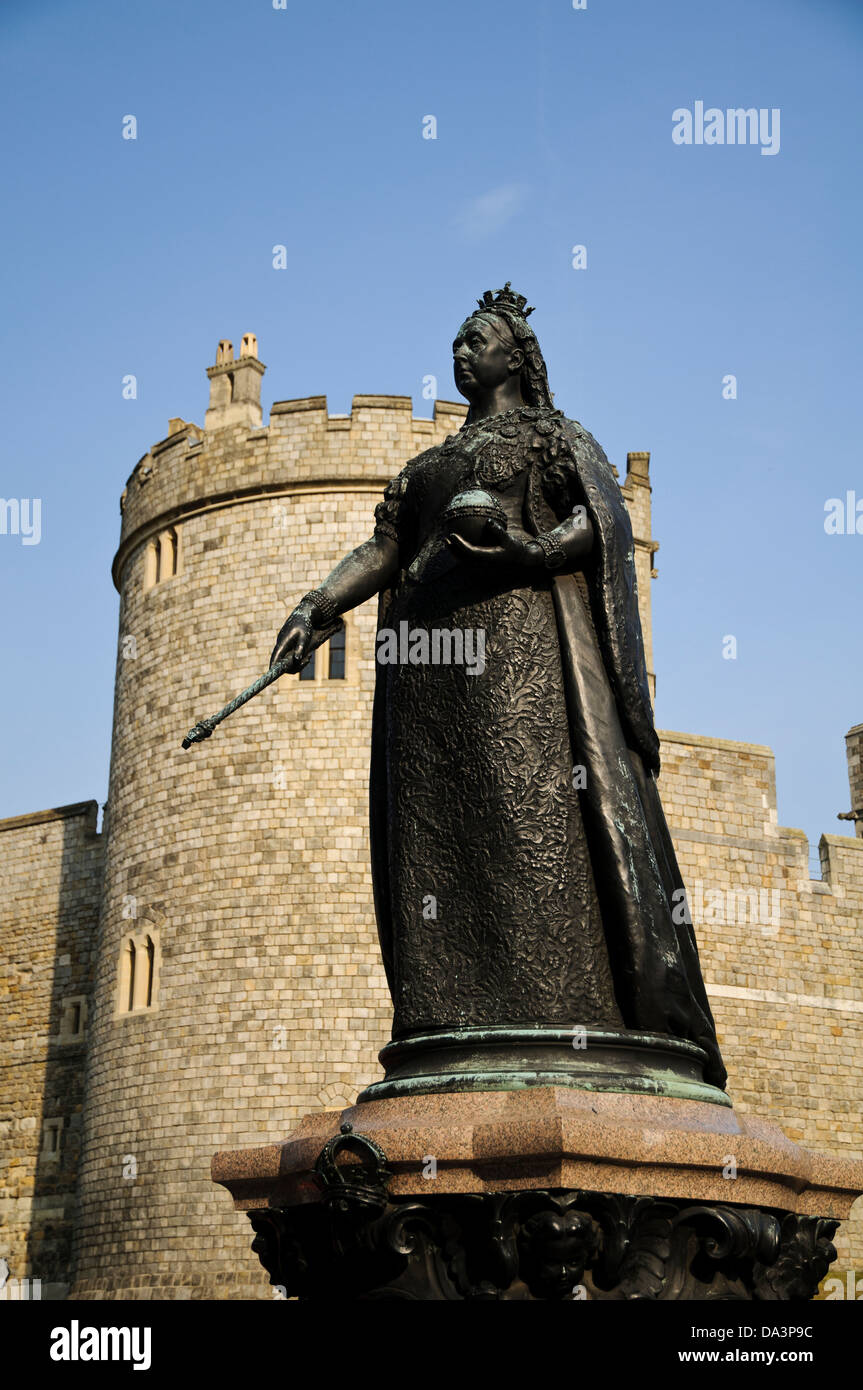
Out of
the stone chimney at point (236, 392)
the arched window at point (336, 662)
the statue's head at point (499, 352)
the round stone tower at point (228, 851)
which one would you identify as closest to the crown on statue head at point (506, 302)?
the statue's head at point (499, 352)

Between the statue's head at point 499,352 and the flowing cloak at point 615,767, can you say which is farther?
the statue's head at point 499,352

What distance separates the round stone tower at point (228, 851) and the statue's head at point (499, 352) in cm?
1261

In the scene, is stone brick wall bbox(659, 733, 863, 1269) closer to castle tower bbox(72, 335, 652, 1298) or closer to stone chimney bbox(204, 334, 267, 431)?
castle tower bbox(72, 335, 652, 1298)

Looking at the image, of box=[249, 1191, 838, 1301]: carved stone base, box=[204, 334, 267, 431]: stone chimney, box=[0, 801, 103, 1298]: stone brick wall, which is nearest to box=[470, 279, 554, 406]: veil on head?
box=[249, 1191, 838, 1301]: carved stone base

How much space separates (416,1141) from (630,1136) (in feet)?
1.70

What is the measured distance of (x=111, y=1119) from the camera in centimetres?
1873

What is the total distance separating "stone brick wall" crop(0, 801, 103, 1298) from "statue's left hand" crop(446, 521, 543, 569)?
18.8 metres

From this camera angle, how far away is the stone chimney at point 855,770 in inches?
1082

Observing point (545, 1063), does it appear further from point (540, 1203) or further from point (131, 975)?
point (131, 975)

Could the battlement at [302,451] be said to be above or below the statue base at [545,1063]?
above

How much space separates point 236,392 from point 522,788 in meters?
17.4

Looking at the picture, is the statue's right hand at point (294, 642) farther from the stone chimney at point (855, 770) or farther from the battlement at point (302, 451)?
the stone chimney at point (855, 770)

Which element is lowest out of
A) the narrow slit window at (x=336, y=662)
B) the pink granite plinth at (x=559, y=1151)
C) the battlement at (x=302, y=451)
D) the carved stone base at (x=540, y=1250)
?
the carved stone base at (x=540, y=1250)

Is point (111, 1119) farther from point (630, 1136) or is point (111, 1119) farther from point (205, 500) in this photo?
point (630, 1136)
